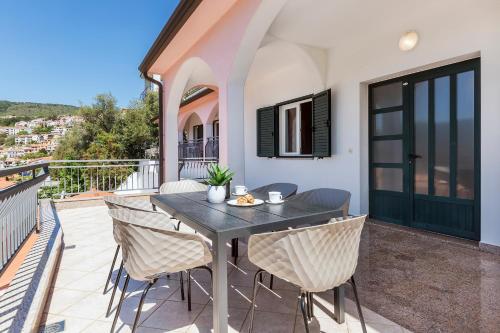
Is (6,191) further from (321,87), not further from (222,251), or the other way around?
(321,87)

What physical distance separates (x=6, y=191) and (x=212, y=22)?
2.90 meters

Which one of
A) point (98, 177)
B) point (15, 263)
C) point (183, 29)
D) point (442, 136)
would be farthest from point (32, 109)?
point (442, 136)

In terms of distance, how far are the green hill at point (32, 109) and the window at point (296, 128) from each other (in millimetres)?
20103

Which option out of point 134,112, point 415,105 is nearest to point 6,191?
point 415,105

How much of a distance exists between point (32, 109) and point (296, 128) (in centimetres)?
2547

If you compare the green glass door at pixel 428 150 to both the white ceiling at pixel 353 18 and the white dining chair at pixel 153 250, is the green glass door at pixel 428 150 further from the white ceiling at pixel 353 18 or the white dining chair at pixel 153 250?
the white dining chair at pixel 153 250

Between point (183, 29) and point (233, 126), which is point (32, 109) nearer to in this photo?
point (183, 29)

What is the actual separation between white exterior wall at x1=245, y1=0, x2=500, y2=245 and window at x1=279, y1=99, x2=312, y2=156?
25 cm

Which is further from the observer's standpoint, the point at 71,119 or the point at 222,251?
the point at 71,119

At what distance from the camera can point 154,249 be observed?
64.9 inches

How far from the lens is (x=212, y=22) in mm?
3740

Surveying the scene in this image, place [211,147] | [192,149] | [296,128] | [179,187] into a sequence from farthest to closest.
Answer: [192,149] → [211,147] → [296,128] → [179,187]

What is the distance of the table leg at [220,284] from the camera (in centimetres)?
149

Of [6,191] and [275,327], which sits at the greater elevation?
[6,191]
